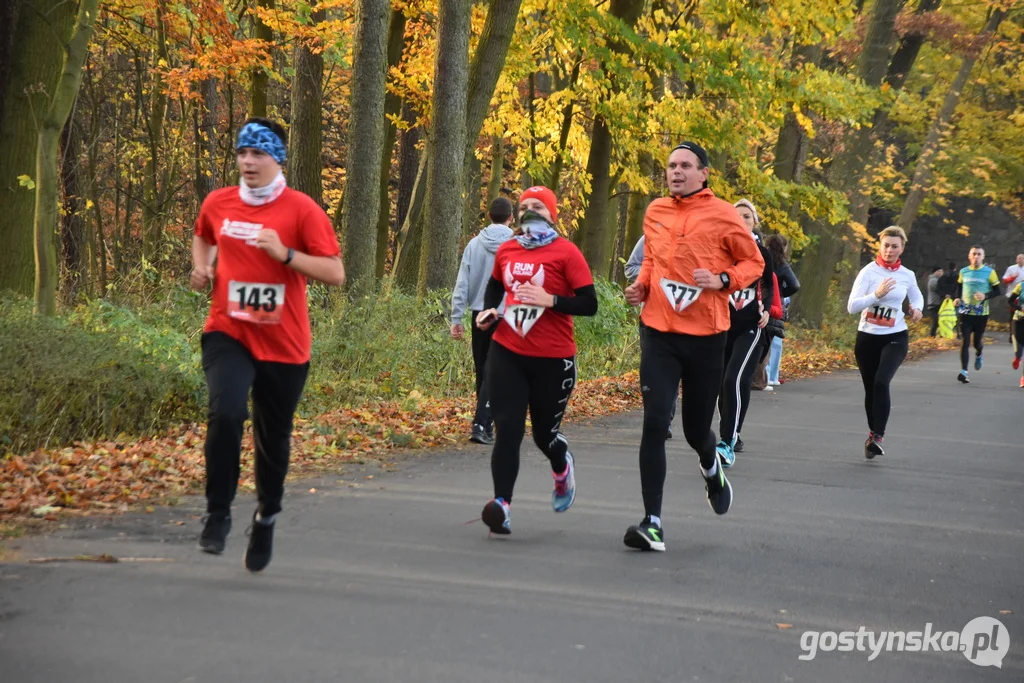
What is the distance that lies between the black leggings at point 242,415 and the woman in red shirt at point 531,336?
4.97 ft

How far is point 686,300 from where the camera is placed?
284 inches

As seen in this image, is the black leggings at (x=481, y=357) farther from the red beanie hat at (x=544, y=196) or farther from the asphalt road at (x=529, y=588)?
the red beanie hat at (x=544, y=196)

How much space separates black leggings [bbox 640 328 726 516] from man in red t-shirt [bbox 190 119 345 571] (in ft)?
6.89

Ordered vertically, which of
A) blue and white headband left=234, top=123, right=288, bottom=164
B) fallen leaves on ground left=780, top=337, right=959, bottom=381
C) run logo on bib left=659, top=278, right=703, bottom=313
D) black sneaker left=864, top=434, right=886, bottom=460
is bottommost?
fallen leaves on ground left=780, top=337, right=959, bottom=381

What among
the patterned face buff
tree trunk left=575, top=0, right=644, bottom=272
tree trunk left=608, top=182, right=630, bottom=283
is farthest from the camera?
tree trunk left=608, top=182, right=630, bottom=283

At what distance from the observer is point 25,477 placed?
27.0 feet

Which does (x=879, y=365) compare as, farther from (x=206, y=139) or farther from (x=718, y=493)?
(x=206, y=139)

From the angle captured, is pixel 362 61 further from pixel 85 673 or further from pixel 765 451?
pixel 85 673

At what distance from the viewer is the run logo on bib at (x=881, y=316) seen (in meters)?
11.8

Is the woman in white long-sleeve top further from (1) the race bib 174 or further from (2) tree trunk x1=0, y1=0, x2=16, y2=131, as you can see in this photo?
(2) tree trunk x1=0, y1=0, x2=16, y2=131

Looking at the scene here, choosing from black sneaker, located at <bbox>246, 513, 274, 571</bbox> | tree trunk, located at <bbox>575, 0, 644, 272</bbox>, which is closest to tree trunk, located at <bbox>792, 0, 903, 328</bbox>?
tree trunk, located at <bbox>575, 0, 644, 272</bbox>

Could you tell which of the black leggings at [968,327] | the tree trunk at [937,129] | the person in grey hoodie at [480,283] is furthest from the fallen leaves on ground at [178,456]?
the tree trunk at [937,129]

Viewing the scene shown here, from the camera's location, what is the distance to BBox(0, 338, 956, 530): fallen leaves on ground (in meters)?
7.68

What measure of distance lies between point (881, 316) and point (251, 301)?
759 cm
